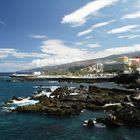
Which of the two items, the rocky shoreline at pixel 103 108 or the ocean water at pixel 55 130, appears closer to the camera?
the ocean water at pixel 55 130

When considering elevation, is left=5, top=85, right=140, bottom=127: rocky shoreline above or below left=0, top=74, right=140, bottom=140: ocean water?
above

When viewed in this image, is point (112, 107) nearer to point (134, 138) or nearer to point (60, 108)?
point (60, 108)

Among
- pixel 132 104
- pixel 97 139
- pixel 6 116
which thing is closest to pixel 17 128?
pixel 6 116

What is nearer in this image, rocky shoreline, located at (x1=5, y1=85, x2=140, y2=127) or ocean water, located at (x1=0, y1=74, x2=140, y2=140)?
ocean water, located at (x1=0, y1=74, x2=140, y2=140)

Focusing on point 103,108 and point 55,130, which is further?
point 103,108

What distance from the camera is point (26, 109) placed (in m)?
56.8

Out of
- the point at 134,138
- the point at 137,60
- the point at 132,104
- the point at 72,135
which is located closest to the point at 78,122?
the point at 72,135

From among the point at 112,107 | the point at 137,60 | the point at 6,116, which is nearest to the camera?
the point at 6,116

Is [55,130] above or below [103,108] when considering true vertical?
below

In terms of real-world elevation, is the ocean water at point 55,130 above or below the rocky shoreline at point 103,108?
below

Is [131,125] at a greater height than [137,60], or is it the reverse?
[137,60]

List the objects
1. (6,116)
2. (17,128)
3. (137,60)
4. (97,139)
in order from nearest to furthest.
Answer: (97,139) < (17,128) < (6,116) < (137,60)

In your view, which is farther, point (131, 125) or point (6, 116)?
point (6, 116)

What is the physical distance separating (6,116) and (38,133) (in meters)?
13.4
